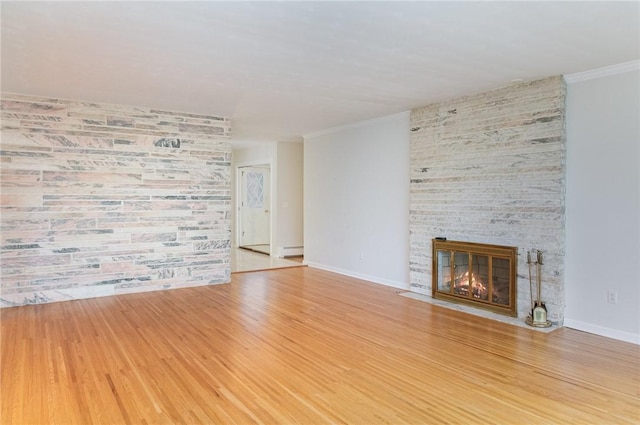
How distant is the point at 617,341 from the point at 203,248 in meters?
4.92

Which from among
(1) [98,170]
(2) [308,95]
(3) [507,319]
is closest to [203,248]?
(1) [98,170]

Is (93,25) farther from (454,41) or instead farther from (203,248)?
(203,248)

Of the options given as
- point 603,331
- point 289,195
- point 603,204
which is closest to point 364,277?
point 289,195

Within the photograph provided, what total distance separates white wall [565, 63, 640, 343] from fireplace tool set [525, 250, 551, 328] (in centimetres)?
Answer: 23

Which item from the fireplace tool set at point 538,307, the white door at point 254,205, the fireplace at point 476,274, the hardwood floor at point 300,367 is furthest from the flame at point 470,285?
the white door at point 254,205

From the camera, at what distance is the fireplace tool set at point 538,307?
13.1ft

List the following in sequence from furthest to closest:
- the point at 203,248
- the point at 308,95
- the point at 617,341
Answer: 1. the point at 203,248
2. the point at 308,95
3. the point at 617,341

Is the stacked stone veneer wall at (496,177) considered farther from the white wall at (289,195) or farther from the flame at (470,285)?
the white wall at (289,195)

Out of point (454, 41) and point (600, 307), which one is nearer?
point (454, 41)

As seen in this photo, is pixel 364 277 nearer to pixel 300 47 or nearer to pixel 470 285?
pixel 470 285

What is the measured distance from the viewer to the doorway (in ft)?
32.9

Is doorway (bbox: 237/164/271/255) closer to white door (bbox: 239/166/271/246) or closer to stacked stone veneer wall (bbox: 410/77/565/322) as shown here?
white door (bbox: 239/166/271/246)

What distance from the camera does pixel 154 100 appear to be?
5.02 metres

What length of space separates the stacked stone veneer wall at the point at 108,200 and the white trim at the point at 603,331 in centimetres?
436
